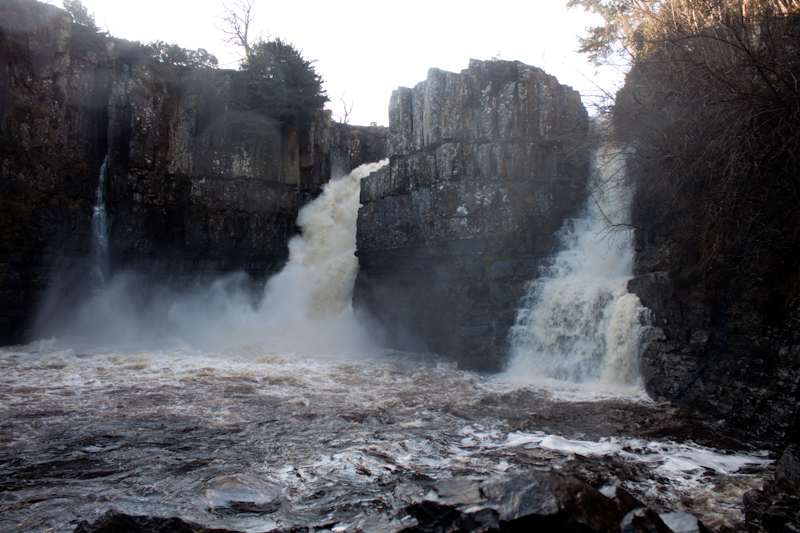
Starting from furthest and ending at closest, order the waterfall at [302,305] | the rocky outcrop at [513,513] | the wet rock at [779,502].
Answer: the waterfall at [302,305] → the wet rock at [779,502] → the rocky outcrop at [513,513]

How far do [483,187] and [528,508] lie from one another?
1121cm

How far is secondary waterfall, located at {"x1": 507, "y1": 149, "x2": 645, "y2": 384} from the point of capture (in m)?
10.4

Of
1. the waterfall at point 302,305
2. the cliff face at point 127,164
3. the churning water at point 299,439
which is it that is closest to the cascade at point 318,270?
the waterfall at point 302,305

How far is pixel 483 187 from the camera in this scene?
14.1 metres

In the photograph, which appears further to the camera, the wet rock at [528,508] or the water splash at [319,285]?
the water splash at [319,285]

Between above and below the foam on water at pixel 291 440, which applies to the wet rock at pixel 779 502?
above

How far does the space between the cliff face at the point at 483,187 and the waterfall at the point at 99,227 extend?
34.2 ft

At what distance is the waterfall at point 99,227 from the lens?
1731 centimetres

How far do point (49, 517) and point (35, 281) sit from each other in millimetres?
14941

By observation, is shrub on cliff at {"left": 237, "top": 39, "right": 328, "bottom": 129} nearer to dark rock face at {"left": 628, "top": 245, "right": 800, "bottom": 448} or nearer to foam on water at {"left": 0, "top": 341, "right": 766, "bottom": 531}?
foam on water at {"left": 0, "top": 341, "right": 766, "bottom": 531}

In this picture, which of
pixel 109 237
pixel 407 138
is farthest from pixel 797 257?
pixel 109 237

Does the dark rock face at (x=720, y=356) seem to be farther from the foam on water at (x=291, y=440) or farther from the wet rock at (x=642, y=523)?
the wet rock at (x=642, y=523)

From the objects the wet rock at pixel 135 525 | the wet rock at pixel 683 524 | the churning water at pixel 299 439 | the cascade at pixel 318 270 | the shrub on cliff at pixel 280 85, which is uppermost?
the shrub on cliff at pixel 280 85

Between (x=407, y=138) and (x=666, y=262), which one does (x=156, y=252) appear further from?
(x=666, y=262)
